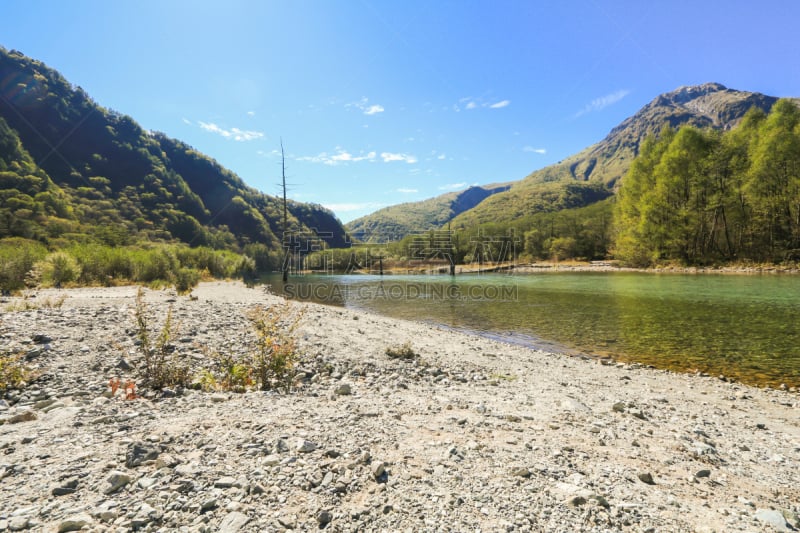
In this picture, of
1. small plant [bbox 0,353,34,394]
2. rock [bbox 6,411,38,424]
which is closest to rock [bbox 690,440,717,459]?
rock [bbox 6,411,38,424]

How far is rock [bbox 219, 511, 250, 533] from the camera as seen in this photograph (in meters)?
2.35

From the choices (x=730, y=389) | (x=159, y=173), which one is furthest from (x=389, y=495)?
(x=159, y=173)

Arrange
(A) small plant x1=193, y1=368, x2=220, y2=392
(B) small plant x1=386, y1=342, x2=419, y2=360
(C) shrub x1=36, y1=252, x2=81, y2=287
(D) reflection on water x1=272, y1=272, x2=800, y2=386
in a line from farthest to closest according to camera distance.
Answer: (C) shrub x1=36, y1=252, x2=81, y2=287, (D) reflection on water x1=272, y1=272, x2=800, y2=386, (B) small plant x1=386, y1=342, x2=419, y2=360, (A) small plant x1=193, y1=368, x2=220, y2=392

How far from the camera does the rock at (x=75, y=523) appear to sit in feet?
7.27

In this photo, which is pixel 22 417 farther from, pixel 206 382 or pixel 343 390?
pixel 343 390

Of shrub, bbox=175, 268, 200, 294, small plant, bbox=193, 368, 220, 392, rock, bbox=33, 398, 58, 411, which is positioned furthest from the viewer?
shrub, bbox=175, 268, 200, 294

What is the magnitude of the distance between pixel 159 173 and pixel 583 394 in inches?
7435

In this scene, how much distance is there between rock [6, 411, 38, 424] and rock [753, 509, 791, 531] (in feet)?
26.9

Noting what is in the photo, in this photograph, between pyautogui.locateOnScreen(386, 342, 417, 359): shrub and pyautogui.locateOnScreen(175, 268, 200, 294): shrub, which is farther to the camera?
pyautogui.locateOnScreen(175, 268, 200, 294): shrub

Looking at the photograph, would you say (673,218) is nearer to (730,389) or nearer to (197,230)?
(730,389)

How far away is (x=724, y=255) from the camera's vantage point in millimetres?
48500

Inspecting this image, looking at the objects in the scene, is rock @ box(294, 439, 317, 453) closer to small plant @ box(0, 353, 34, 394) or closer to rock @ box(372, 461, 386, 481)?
rock @ box(372, 461, 386, 481)

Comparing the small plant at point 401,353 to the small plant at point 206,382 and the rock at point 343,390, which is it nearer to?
the rock at point 343,390

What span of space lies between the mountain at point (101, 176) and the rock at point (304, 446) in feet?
273
